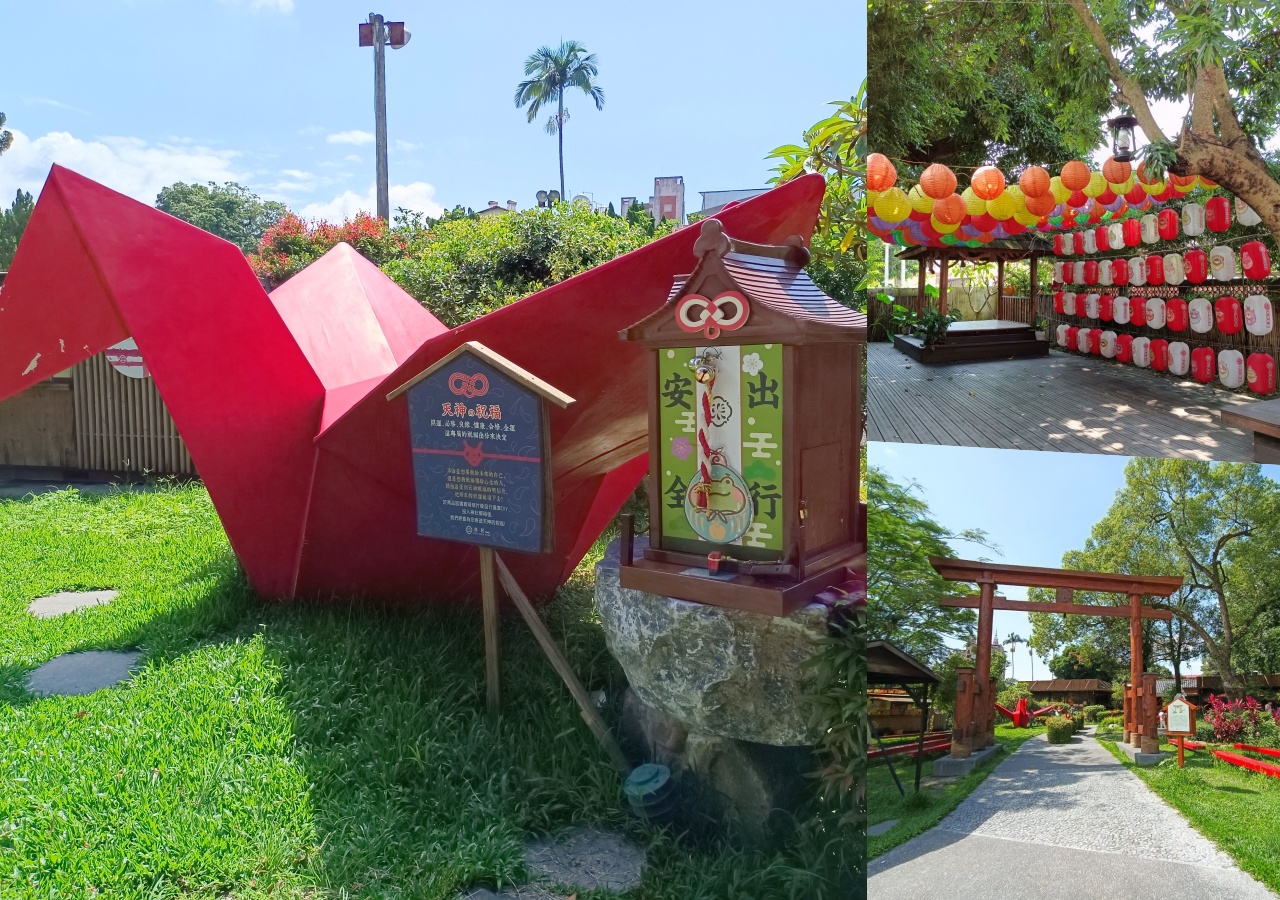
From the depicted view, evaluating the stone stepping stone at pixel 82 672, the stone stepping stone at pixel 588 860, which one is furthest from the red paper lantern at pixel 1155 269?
the stone stepping stone at pixel 82 672

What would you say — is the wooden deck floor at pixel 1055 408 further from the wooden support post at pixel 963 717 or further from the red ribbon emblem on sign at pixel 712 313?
the red ribbon emblem on sign at pixel 712 313

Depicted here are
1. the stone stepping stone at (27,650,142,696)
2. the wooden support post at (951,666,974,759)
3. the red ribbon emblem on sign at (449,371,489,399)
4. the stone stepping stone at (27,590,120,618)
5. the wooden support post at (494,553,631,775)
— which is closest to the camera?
the wooden support post at (951,666,974,759)

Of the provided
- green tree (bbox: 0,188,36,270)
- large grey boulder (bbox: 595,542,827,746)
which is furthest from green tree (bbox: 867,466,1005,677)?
green tree (bbox: 0,188,36,270)

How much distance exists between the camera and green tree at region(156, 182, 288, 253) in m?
8.34

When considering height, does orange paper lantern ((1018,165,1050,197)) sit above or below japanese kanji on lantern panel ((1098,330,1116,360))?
above

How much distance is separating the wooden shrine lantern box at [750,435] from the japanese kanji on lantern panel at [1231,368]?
3.51ft

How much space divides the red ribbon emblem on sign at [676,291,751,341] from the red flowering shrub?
7.32m

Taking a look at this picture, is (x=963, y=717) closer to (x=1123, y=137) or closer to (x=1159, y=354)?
(x=1159, y=354)

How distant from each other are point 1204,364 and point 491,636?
2.83 m

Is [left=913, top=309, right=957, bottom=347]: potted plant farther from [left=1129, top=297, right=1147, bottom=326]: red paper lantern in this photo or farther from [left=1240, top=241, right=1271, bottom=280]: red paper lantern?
[left=1240, top=241, right=1271, bottom=280]: red paper lantern

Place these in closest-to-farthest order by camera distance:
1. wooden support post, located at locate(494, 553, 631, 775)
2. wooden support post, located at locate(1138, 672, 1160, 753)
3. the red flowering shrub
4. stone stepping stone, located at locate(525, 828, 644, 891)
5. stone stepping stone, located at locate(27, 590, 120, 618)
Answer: wooden support post, located at locate(1138, 672, 1160, 753) < stone stepping stone, located at locate(525, 828, 644, 891) < wooden support post, located at locate(494, 553, 631, 775) < stone stepping stone, located at locate(27, 590, 120, 618) < the red flowering shrub

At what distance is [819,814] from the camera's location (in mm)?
2840

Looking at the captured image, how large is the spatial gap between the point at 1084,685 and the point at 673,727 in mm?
1941

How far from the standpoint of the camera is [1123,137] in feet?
3.78
